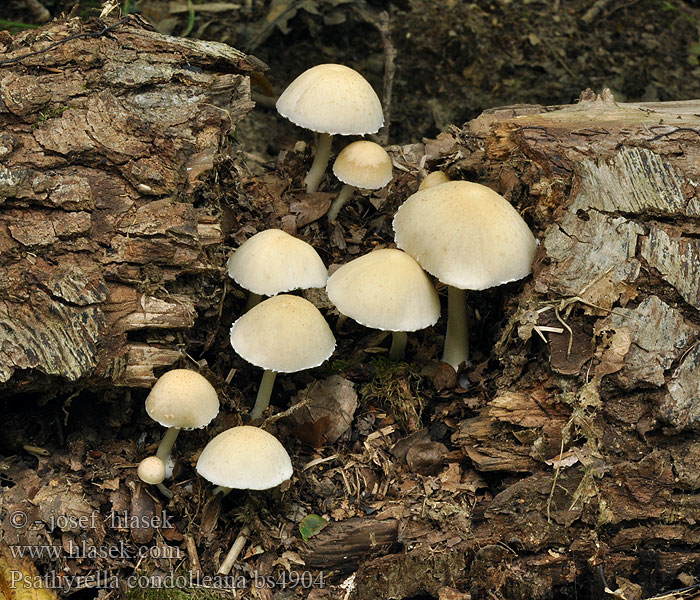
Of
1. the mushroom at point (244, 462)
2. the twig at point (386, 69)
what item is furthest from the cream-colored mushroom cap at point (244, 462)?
the twig at point (386, 69)

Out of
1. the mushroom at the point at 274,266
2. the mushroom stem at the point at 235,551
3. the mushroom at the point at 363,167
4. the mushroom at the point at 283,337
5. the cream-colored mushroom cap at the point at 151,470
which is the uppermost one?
the mushroom at the point at 363,167

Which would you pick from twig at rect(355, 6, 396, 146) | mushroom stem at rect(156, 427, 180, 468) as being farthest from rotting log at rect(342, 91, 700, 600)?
twig at rect(355, 6, 396, 146)

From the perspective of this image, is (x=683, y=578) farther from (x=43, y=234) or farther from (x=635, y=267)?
(x=43, y=234)

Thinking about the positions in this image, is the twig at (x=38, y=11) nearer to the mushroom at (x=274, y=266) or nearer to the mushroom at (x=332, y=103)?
the mushroom at (x=332, y=103)

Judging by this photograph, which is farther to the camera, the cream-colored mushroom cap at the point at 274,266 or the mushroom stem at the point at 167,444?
the cream-colored mushroom cap at the point at 274,266

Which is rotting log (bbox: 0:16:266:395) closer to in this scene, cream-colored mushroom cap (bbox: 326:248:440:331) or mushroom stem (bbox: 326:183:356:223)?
cream-colored mushroom cap (bbox: 326:248:440:331)

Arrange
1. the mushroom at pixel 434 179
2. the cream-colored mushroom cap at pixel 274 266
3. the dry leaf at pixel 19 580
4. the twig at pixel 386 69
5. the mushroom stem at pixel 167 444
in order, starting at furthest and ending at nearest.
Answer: the twig at pixel 386 69 → the mushroom at pixel 434 179 → the cream-colored mushroom cap at pixel 274 266 → the mushroom stem at pixel 167 444 → the dry leaf at pixel 19 580
